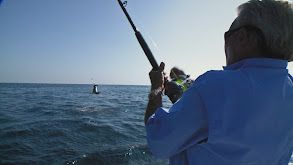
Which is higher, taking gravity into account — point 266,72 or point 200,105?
point 266,72

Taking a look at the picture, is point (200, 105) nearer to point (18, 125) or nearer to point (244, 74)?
point (244, 74)

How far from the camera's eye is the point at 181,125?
0.92 metres

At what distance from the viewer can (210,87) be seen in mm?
885

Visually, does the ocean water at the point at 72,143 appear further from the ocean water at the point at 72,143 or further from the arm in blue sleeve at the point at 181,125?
the arm in blue sleeve at the point at 181,125

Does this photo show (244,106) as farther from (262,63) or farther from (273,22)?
(273,22)

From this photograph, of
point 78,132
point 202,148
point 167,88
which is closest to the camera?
point 202,148

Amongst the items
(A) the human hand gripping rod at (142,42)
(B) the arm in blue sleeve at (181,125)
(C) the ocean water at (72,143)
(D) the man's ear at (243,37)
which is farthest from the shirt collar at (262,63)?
(C) the ocean water at (72,143)

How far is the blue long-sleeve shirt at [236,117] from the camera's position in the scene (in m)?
0.85

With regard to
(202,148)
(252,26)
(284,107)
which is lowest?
(202,148)

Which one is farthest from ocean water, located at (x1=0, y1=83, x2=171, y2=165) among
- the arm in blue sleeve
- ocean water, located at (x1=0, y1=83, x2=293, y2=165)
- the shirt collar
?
the shirt collar

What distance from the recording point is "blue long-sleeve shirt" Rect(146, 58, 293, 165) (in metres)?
0.85

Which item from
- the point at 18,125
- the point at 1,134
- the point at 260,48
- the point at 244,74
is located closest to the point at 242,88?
the point at 244,74

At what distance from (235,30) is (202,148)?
2.52 ft

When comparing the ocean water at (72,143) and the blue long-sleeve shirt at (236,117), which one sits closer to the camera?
the blue long-sleeve shirt at (236,117)
